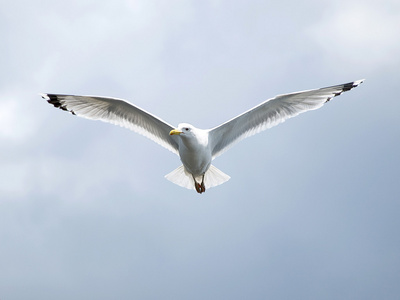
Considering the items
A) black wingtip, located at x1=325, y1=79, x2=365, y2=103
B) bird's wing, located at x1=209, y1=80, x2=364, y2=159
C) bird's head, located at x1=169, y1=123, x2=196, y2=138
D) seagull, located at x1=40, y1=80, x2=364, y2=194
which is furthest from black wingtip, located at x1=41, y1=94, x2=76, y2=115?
black wingtip, located at x1=325, y1=79, x2=365, y2=103

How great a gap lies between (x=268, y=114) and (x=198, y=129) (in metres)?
1.15

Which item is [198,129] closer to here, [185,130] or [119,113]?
[185,130]

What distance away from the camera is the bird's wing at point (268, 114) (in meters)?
7.44

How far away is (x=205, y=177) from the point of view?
795cm

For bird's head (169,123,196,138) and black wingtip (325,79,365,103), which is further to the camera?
black wingtip (325,79,365,103)

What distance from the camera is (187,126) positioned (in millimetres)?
6914

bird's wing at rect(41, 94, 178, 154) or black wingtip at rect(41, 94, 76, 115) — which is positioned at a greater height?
black wingtip at rect(41, 94, 76, 115)

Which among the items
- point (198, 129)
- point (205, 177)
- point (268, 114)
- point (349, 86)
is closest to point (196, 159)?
point (198, 129)

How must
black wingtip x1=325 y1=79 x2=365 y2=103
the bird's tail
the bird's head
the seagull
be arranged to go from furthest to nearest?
1. the bird's tail
2. black wingtip x1=325 y1=79 x2=365 y2=103
3. the seagull
4. the bird's head

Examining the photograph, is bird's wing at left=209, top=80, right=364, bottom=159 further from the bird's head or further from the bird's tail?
the bird's head

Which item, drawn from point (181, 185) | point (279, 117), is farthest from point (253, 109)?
point (181, 185)

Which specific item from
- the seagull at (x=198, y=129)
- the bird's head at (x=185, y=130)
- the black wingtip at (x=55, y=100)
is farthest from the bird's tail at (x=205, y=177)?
the black wingtip at (x=55, y=100)

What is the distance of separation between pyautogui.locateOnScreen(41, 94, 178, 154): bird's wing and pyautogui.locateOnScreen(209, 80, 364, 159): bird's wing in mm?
666

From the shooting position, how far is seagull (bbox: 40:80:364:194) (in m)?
7.37
